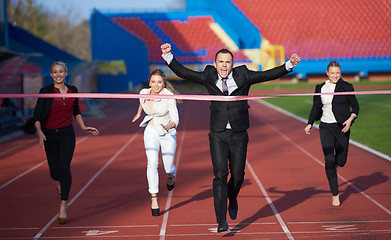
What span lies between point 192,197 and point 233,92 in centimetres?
281

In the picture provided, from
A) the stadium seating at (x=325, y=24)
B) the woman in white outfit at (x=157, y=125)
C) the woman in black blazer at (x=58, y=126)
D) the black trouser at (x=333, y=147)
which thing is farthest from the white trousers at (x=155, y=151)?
the stadium seating at (x=325, y=24)

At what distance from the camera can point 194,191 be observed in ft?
29.9

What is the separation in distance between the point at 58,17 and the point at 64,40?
13.2 ft

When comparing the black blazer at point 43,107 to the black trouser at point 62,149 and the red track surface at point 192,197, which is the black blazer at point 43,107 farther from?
the red track surface at point 192,197

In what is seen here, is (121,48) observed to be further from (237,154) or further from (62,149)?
(237,154)

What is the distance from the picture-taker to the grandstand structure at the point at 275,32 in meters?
55.8

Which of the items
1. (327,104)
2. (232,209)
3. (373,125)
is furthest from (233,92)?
(373,125)

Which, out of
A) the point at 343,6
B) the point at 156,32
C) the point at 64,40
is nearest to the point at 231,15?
the point at 156,32

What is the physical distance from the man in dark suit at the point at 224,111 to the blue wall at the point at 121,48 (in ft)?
116

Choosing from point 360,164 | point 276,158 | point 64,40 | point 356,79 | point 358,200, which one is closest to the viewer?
point 358,200

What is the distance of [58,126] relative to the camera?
702 centimetres

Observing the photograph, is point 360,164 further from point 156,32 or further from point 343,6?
point 343,6

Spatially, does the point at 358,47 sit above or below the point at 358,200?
above

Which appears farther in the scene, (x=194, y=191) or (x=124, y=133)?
Answer: (x=124, y=133)
